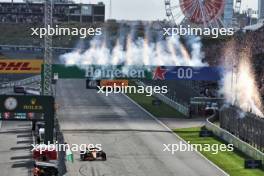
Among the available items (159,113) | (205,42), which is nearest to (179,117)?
(159,113)

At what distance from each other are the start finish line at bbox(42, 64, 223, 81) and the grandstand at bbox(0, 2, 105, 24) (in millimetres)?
106560

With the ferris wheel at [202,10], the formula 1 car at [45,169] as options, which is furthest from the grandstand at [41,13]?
the formula 1 car at [45,169]

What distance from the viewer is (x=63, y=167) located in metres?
40.6

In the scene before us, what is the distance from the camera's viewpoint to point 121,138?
2229 inches

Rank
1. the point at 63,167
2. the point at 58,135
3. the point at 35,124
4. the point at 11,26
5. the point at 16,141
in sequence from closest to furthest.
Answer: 1. the point at 63,167
2. the point at 58,135
3. the point at 16,141
4. the point at 35,124
5. the point at 11,26

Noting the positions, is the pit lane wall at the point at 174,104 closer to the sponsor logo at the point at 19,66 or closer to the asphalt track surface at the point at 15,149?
the asphalt track surface at the point at 15,149

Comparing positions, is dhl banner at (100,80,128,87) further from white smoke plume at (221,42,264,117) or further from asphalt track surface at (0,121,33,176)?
white smoke plume at (221,42,264,117)

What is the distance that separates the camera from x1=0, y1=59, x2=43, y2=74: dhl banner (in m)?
55.8

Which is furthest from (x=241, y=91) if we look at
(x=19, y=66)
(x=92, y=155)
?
(x=92, y=155)

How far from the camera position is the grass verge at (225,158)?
42825mm

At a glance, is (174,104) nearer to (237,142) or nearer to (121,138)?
(121,138)

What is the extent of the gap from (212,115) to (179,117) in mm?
4052

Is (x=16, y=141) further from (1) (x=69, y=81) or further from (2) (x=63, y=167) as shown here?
(1) (x=69, y=81)

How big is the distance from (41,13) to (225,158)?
12061 centimetres
